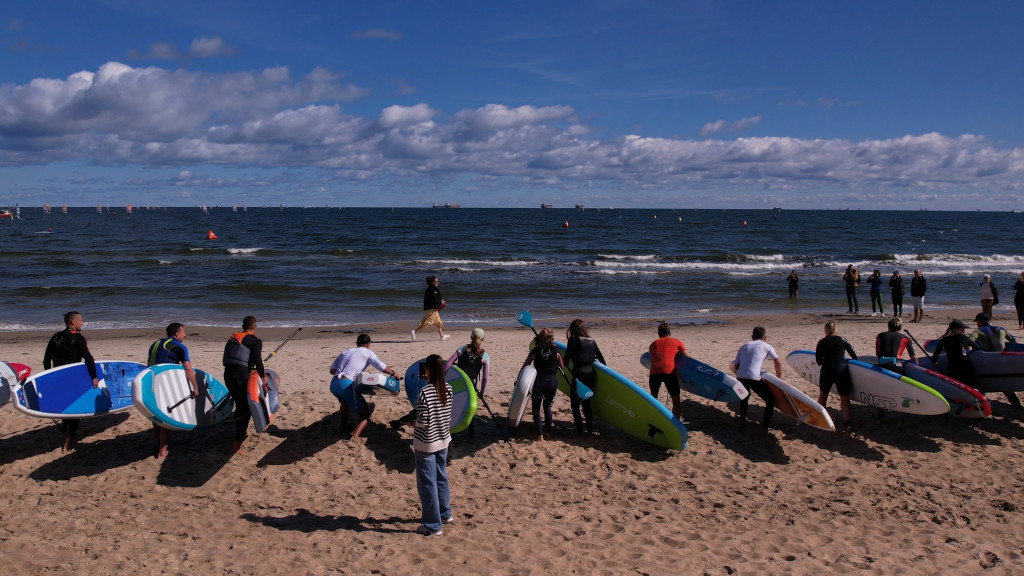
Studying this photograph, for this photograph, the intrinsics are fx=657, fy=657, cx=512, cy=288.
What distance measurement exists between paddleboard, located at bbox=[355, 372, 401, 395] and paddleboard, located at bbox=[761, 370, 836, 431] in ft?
14.2

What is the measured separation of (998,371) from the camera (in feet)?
25.9

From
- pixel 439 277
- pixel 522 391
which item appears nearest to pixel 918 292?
pixel 522 391

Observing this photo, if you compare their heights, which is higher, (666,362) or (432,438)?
(666,362)

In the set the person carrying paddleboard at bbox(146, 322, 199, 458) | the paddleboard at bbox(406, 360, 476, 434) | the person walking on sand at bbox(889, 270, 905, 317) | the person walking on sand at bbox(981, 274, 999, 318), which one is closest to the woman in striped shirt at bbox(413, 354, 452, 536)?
the paddleboard at bbox(406, 360, 476, 434)

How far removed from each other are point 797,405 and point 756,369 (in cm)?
59

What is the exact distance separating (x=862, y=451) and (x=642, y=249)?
3644 cm

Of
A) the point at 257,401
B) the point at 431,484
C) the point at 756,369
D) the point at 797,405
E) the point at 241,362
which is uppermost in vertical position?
the point at 241,362

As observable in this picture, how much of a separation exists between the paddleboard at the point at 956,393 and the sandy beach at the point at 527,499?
1.15 ft

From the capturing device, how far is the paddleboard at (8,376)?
23.8ft

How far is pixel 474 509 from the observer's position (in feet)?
19.7

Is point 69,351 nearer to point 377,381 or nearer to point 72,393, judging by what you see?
point 72,393

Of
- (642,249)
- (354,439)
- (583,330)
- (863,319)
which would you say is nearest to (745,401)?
(583,330)

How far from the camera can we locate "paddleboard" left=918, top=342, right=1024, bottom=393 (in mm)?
7826

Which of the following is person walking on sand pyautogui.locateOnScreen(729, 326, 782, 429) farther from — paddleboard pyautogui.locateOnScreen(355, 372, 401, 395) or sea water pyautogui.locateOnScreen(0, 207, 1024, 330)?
sea water pyautogui.locateOnScreen(0, 207, 1024, 330)
